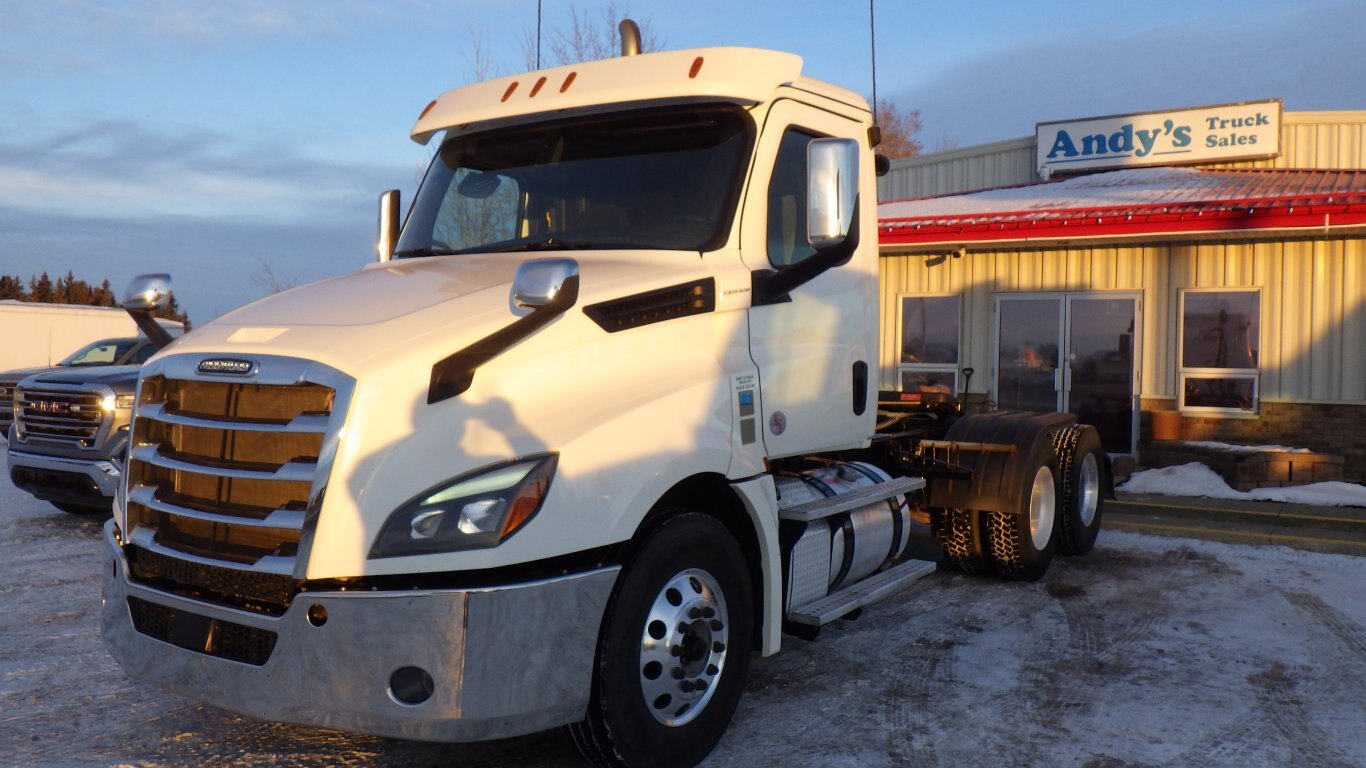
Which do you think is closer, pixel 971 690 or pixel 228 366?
pixel 228 366

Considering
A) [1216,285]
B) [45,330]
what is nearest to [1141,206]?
[1216,285]

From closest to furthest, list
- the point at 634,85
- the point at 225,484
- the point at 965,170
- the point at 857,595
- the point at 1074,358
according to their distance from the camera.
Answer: the point at 225,484 < the point at 634,85 < the point at 857,595 < the point at 1074,358 < the point at 965,170

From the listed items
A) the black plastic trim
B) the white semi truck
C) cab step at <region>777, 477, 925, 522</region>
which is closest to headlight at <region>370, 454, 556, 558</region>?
the white semi truck

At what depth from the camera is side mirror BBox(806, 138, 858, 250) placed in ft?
14.3

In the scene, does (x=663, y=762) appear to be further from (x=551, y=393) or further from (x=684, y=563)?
(x=551, y=393)

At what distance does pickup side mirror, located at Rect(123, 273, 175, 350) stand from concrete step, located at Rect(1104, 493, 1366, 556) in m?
8.43

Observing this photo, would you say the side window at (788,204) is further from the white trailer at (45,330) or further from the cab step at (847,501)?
the white trailer at (45,330)

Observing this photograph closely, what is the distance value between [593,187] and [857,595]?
233 centimetres

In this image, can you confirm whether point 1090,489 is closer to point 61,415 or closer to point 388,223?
point 388,223

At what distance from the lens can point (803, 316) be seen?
16.1ft

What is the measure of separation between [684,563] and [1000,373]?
11232 mm

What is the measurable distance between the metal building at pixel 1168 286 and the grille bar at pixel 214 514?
11.0m

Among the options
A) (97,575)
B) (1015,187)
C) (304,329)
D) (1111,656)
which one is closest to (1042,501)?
(1111,656)

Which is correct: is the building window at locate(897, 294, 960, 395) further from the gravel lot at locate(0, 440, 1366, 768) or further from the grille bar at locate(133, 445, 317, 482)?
the grille bar at locate(133, 445, 317, 482)
